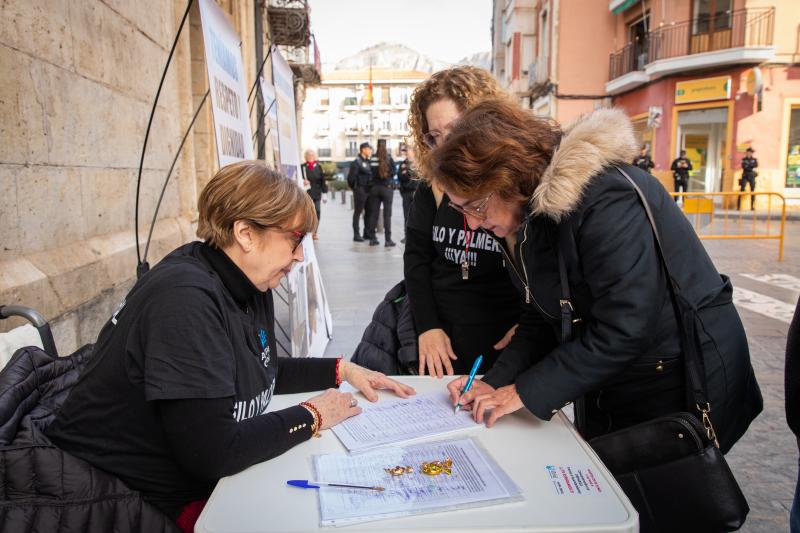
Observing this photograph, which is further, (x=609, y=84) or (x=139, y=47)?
(x=609, y=84)

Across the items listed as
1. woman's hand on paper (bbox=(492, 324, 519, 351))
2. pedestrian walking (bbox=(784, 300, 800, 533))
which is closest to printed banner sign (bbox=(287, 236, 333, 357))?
woman's hand on paper (bbox=(492, 324, 519, 351))

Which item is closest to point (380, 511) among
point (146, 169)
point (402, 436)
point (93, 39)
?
point (402, 436)

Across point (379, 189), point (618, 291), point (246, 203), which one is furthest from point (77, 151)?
point (379, 189)

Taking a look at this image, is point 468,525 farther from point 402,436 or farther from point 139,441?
point 139,441

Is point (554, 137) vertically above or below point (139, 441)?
above

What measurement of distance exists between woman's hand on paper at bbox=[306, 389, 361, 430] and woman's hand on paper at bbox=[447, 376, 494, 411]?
27cm

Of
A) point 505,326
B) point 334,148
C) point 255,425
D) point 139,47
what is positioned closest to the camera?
point 255,425

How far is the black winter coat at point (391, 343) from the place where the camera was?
228 cm

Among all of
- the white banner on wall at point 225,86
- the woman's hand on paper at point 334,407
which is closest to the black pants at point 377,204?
the white banner on wall at point 225,86

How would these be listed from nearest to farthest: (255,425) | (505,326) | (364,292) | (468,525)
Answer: (468,525), (255,425), (505,326), (364,292)

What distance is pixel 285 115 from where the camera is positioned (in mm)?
4555

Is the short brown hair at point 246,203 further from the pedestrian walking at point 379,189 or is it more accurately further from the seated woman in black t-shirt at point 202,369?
the pedestrian walking at point 379,189

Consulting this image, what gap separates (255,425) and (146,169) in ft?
9.02

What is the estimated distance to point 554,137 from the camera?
5.08 feet
